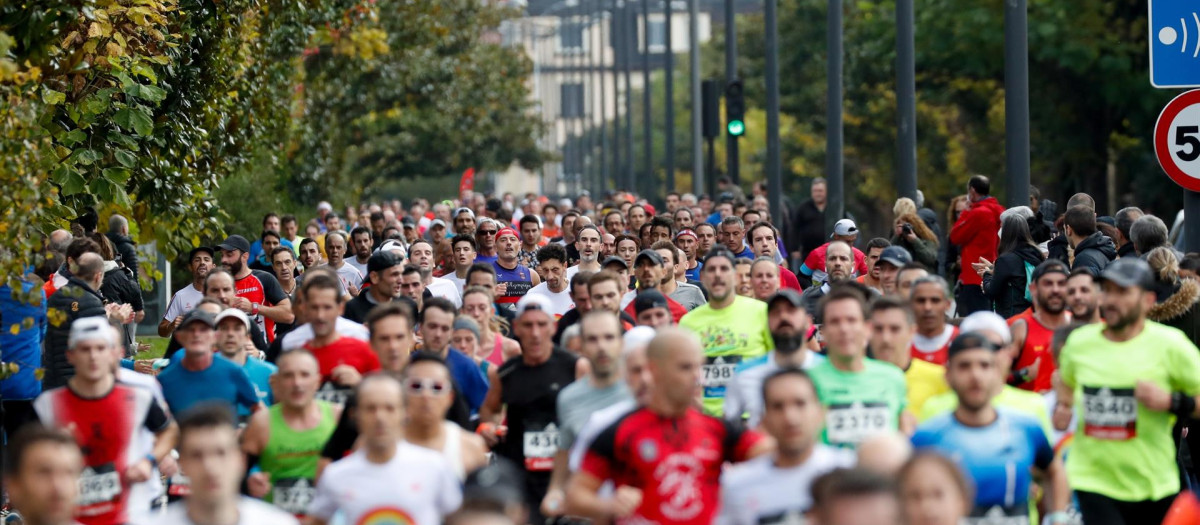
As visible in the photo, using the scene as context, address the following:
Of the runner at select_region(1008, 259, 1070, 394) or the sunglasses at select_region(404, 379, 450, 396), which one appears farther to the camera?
the runner at select_region(1008, 259, 1070, 394)

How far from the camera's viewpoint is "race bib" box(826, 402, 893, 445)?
8.45m

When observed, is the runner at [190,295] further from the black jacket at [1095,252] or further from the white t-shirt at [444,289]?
the black jacket at [1095,252]

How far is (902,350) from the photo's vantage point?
30.4 feet

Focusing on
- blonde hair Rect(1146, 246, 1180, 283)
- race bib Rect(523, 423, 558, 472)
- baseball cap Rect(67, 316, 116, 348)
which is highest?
blonde hair Rect(1146, 246, 1180, 283)

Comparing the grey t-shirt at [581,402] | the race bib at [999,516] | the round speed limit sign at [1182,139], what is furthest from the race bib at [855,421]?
the round speed limit sign at [1182,139]

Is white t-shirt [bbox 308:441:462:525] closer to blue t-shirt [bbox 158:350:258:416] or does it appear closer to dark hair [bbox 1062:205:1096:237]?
blue t-shirt [bbox 158:350:258:416]

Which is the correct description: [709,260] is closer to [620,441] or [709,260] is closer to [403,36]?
[620,441]

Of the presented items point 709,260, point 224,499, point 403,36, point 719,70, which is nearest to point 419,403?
point 224,499

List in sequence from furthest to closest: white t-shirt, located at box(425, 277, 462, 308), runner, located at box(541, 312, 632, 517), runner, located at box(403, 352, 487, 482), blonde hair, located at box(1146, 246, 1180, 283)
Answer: white t-shirt, located at box(425, 277, 462, 308), blonde hair, located at box(1146, 246, 1180, 283), runner, located at box(541, 312, 632, 517), runner, located at box(403, 352, 487, 482)

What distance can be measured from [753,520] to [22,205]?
517 cm

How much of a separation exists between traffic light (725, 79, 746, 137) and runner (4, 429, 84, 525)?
22733 mm

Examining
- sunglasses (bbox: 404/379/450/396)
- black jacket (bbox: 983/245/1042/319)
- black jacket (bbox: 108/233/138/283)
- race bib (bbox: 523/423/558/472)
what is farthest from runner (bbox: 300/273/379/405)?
black jacket (bbox: 108/233/138/283)

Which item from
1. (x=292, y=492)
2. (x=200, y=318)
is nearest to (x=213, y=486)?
(x=292, y=492)

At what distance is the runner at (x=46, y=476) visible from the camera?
696 centimetres
